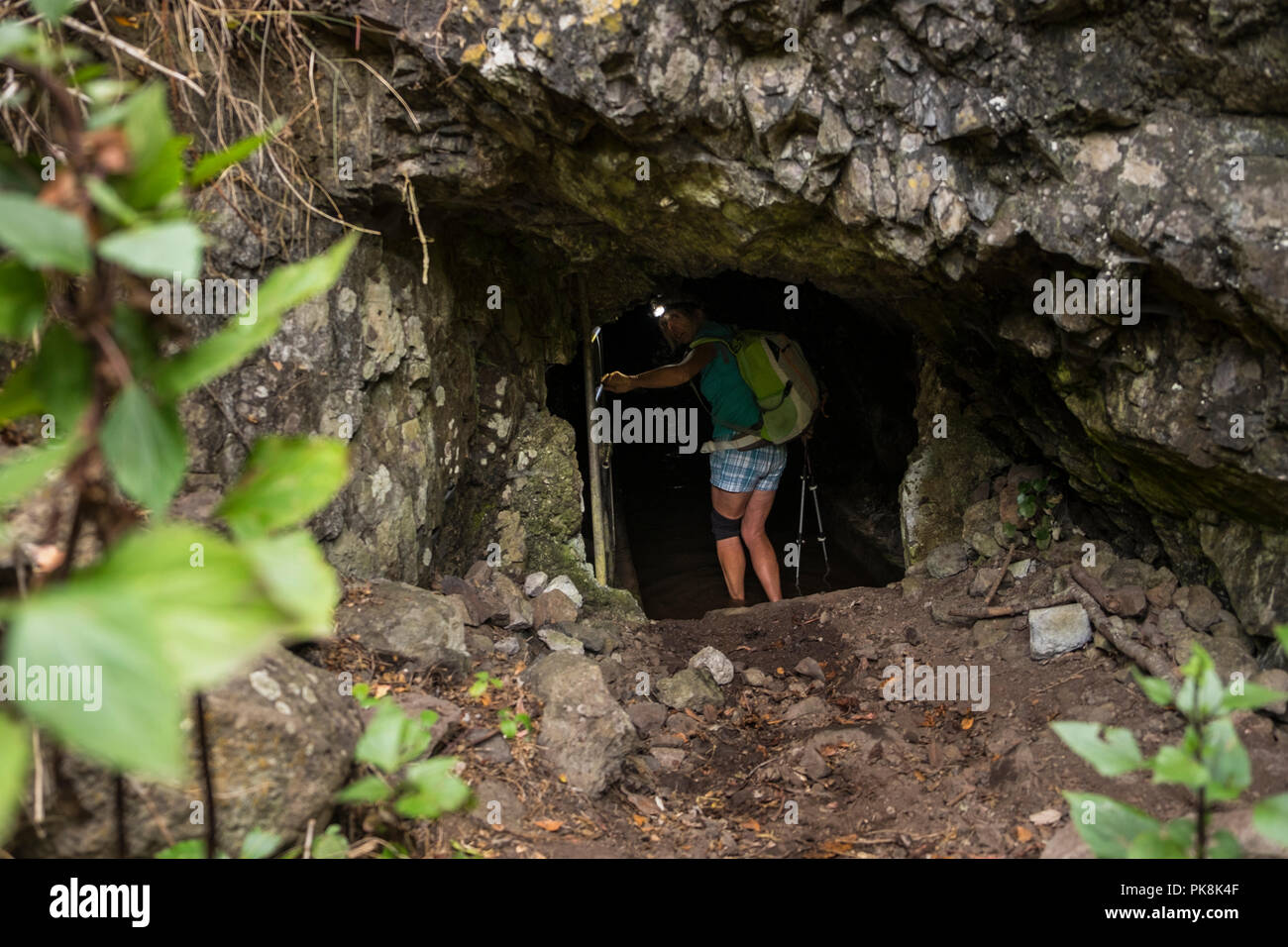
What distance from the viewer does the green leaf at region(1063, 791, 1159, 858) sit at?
1553 mm

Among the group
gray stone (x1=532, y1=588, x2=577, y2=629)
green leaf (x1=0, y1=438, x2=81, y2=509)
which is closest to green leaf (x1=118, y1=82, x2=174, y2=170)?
green leaf (x1=0, y1=438, x2=81, y2=509)

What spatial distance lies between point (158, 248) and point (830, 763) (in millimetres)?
2893

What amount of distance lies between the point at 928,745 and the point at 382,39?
333cm

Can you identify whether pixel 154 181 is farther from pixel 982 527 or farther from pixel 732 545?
pixel 732 545

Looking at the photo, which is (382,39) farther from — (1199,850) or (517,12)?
(1199,850)

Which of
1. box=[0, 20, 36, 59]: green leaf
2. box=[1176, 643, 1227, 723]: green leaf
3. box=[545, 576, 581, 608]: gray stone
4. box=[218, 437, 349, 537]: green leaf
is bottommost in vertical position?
box=[1176, 643, 1227, 723]: green leaf

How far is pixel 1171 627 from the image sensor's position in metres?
3.34

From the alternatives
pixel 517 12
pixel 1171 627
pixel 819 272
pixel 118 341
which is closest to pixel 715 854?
pixel 1171 627

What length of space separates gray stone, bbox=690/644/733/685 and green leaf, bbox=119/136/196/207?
3.09 m

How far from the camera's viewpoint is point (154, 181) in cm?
112

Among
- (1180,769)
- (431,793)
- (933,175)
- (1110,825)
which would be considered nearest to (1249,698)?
(1180,769)

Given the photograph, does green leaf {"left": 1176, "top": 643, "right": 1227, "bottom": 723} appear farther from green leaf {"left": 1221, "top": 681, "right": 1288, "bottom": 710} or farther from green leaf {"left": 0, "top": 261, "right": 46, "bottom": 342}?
green leaf {"left": 0, "top": 261, "right": 46, "bottom": 342}

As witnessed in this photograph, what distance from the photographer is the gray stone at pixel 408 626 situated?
3123 millimetres

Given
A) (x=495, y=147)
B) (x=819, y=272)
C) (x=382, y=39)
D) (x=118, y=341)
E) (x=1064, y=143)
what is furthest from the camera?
(x=819, y=272)
